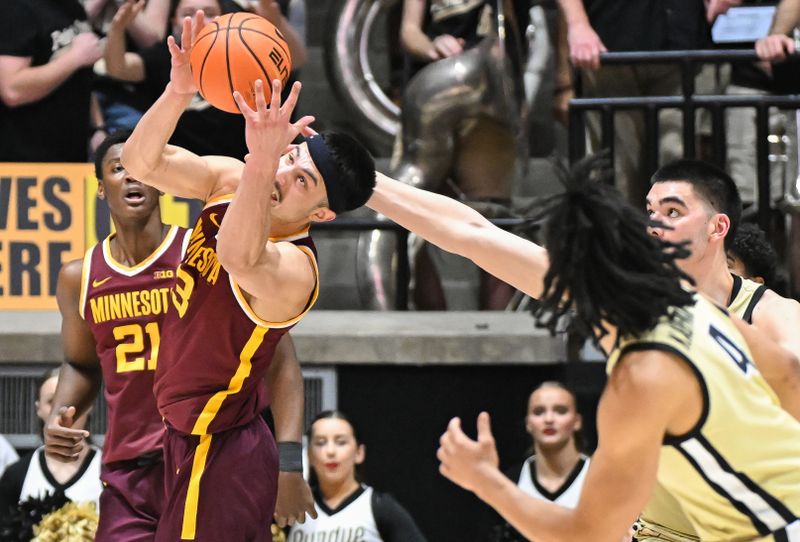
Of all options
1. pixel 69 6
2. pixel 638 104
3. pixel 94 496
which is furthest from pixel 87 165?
pixel 638 104

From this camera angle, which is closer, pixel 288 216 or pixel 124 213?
pixel 288 216

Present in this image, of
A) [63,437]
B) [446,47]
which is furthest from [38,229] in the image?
[63,437]

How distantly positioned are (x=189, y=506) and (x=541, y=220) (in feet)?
5.93

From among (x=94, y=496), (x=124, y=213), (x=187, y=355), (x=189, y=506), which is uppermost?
(x=124, y=213)

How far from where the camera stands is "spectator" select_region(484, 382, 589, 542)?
6.21 meters

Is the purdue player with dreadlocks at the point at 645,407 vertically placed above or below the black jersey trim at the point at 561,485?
above

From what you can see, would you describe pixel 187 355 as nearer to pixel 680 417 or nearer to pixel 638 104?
pixel 680 417

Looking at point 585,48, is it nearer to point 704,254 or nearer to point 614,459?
point 704,254

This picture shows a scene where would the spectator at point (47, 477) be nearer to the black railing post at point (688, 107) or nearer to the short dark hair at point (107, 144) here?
the short dark hair at point (107, 144)

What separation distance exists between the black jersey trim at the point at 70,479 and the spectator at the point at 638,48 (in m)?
2.93

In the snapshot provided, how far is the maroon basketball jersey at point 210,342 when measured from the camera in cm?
431

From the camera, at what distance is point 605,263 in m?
2.96

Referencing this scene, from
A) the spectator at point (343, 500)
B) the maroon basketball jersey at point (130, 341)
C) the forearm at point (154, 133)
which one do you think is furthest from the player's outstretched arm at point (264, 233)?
the spectator at point (343, 500)

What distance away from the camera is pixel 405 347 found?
662 centimetres
